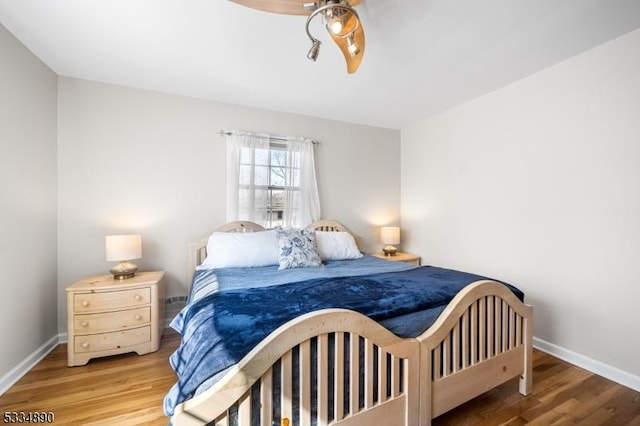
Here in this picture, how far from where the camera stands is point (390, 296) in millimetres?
1555

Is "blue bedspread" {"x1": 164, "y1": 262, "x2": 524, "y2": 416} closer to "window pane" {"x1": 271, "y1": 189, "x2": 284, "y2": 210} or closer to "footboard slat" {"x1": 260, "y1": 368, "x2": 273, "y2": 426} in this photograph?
"footboard slat" {"x1": 260, "y1": 368, "x2": 273, "y2": 426}

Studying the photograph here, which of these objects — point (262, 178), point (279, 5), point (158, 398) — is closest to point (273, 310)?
point (158, 398)

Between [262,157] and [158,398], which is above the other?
[262,157]

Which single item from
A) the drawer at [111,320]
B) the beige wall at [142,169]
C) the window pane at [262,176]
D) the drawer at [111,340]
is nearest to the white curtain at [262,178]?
the window pane at [262,176]

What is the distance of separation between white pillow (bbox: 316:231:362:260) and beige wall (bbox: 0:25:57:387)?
7.70ft

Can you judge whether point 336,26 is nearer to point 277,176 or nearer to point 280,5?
point 280,5

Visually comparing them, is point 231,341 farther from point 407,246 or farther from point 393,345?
point 407,246

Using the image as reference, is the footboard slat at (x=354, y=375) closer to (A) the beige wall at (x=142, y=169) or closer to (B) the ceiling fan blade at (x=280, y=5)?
(B) the ceiling fan blade at (x=280, y=5)

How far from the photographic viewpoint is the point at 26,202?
2051 mm

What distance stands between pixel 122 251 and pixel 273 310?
173 cm

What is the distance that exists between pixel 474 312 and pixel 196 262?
8.19 feet

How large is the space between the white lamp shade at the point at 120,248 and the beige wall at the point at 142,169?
396mm

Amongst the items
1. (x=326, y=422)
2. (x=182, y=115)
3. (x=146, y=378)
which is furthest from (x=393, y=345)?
(x=182, y=115)

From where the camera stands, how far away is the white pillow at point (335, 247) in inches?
112
